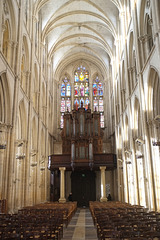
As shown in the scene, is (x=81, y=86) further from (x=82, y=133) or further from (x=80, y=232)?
(x=80, y=232)

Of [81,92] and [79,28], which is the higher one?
[79,28]

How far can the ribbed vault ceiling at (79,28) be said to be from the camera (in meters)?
29.0

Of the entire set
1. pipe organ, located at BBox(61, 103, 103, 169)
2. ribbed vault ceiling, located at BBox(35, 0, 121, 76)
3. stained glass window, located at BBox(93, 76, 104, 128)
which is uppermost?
ribbed vault ceiling, located at BBox(35, 0, 121, 76)

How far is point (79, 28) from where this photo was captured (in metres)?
34.1

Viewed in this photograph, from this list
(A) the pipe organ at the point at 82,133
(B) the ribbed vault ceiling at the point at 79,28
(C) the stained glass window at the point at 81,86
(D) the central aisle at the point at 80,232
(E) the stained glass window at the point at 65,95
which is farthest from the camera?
(C) the stained glass window at the point at 81,86

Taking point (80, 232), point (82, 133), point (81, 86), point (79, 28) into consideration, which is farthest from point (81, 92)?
point (80, 232)

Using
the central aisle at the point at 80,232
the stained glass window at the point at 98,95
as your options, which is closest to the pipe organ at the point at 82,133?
the stained glass window at the point at 98,95

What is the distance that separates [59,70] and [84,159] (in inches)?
711

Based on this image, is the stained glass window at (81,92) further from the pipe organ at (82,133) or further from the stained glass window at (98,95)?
the pipe organ at (82,133)

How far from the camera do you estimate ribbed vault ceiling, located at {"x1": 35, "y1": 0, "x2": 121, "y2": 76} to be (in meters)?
29.0

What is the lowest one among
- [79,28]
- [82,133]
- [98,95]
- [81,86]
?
[82,133]

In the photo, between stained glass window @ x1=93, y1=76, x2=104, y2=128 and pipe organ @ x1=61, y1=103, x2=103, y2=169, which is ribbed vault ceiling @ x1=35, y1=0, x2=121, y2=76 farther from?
pipe organ @ x1=61, y1=103, x2=103, y2=169

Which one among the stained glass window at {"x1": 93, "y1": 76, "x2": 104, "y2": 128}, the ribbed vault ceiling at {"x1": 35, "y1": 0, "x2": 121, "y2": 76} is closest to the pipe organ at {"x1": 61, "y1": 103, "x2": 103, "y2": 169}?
the stained glass window at {"x1": 93, "y1": 76, "x2": 104, "y2": 128}

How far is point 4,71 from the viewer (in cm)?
1578
